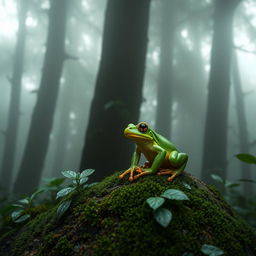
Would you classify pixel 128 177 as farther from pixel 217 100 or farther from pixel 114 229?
pixel 217 100

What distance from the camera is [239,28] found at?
16094mm

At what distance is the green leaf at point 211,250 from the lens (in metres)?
1.31

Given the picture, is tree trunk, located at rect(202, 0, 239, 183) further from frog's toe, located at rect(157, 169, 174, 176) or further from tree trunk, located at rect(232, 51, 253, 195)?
frog's toe, located at rect(157, 169, 174, 176)

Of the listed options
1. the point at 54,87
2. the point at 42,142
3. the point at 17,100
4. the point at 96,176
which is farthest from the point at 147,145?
the point at 17,100

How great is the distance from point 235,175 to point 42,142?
96.9 ft

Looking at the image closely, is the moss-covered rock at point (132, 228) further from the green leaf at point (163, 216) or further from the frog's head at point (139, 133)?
the frog's head at point (139, 133)

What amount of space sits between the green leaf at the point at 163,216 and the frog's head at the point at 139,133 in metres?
0.68

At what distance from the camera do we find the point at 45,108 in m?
9.75

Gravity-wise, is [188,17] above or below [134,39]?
above

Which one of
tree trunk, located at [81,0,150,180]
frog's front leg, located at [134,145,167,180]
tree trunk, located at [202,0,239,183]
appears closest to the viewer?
frog's front leg, located at [134,145,167,180]

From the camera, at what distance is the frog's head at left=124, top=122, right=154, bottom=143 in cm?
200

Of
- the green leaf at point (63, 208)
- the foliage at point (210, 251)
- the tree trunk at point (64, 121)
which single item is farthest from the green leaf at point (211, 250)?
the tree trunk at point (64, 121)

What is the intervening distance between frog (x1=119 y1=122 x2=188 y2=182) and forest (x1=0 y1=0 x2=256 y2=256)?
0.5 inches

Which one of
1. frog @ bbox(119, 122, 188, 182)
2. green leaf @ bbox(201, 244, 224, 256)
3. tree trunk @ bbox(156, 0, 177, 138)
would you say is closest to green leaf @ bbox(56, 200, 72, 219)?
frog @ bbox(119, 122, 188, 182)
